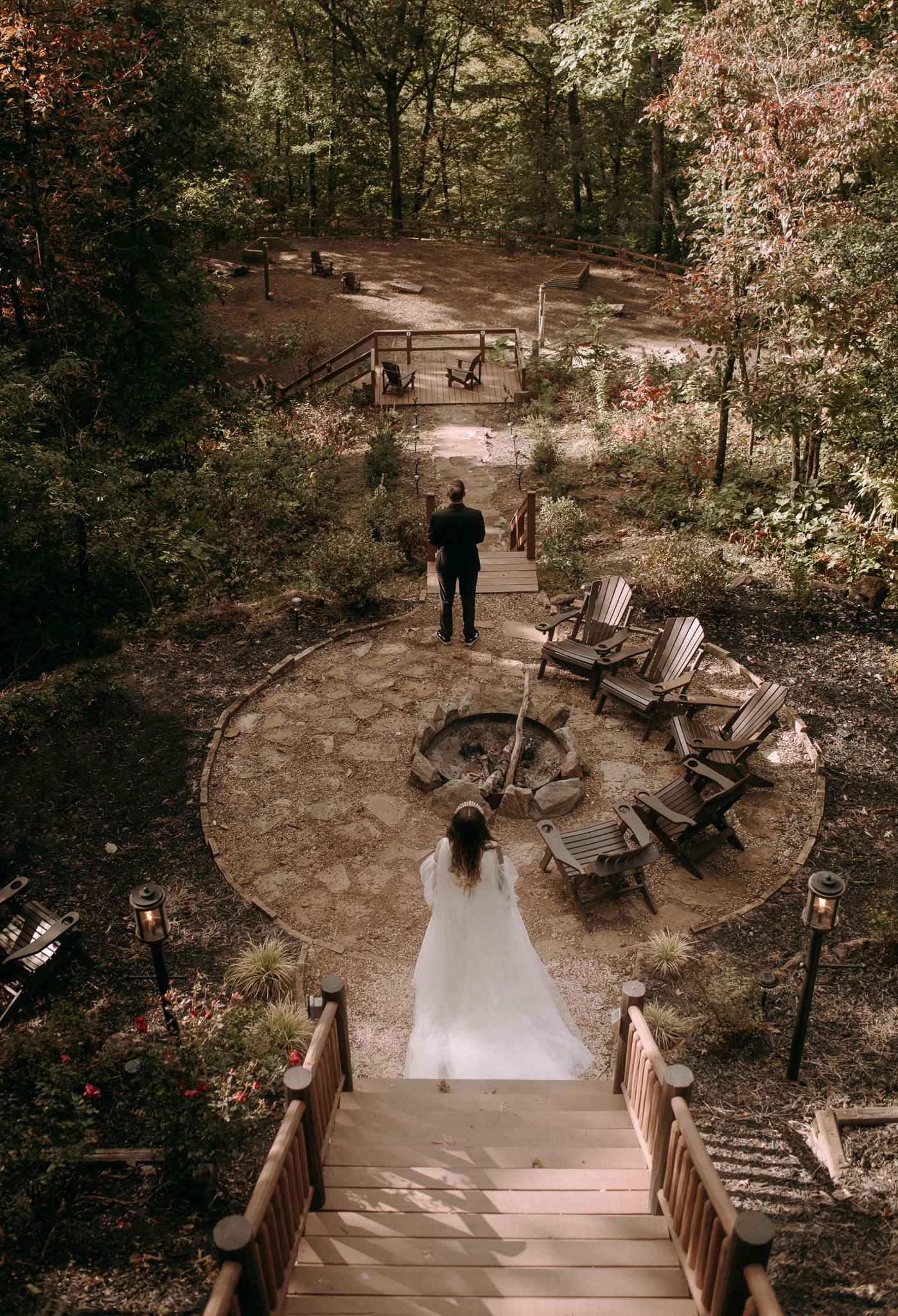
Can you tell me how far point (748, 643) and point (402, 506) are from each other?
5.32 m

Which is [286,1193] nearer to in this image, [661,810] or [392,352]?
[661,810]

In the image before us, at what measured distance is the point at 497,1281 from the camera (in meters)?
3.46

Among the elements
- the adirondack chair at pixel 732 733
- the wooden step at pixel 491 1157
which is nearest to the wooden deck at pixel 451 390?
the adirondack chair at pixel 732 733

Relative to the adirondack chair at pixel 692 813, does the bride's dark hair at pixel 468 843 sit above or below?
above

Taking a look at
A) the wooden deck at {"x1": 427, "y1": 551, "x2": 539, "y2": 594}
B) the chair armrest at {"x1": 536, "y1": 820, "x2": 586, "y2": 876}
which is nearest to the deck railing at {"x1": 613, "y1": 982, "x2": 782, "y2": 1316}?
the chair armrest at {"x1": 536, "y1": 820, "x2": 586, "y2": 876}

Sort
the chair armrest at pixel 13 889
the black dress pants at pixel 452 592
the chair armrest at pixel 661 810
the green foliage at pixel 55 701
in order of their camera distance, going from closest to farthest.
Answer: the chair armrest at pixel 13 889 < the chair armrest at pixel 661 810 < the green foliage at pixel 55 701 < the black dress pants at pixel 452 592

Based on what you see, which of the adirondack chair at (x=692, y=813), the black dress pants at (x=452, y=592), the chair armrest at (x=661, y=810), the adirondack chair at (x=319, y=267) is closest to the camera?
the chair armrest at (x=661, y=810)

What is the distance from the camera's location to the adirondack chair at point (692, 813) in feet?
24.4

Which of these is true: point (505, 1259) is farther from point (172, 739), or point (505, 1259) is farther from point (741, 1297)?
point (172, 739)

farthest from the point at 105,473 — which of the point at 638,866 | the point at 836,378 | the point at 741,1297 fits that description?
the point at 741,1297

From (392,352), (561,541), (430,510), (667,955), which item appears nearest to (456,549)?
(430,510)

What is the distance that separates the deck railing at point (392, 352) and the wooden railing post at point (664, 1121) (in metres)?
15.5

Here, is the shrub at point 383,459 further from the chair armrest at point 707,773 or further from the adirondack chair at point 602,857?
the adirondack chair at point 602,857

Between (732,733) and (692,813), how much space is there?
1.18 metres
